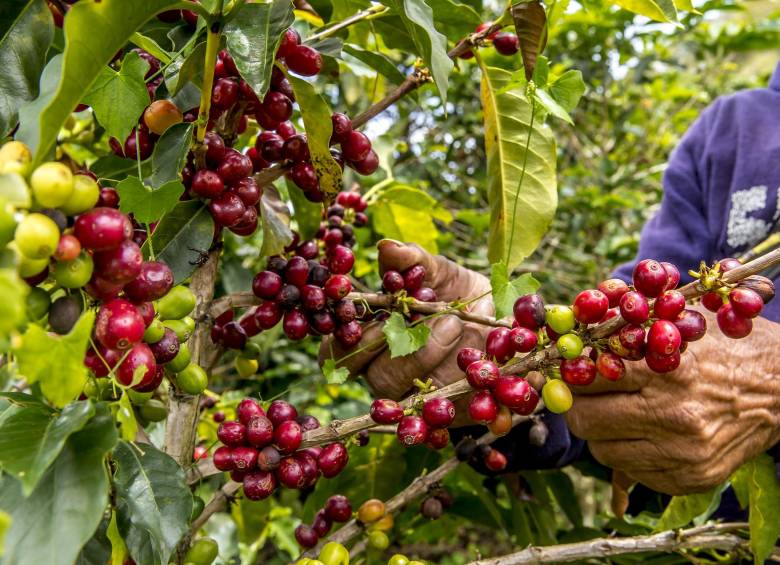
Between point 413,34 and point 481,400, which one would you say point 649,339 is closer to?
point 481,400

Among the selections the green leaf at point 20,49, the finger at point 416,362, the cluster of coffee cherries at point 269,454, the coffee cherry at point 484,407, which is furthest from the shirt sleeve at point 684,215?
the green leaf at point 20,49

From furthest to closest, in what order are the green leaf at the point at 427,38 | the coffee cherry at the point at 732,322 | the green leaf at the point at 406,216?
the green leaf at the point at 406,216 → the coffee cherry at the point at 732,322 → the green leaf at the point at 427,38

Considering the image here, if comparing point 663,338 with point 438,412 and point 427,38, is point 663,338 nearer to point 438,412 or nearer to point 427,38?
point 438,412

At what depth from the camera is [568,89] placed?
3.16 feet

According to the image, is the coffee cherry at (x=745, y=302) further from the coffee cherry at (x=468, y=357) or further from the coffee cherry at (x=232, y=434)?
the coffee cherry at (x=232, y=434)

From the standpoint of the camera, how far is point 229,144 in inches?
37.9

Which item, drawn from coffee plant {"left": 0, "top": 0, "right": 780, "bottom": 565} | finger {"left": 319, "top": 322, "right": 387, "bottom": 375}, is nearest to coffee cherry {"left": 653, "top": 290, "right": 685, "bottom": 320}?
coffee plant {"left": 0, "top": 0, "right": 780, "bottom": 565}

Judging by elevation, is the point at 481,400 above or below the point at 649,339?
below

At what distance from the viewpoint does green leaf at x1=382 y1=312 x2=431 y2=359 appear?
1.01m

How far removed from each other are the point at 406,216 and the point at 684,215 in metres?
1.00

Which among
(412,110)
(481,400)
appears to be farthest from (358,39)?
(412,110)

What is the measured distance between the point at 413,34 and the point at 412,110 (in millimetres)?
2554

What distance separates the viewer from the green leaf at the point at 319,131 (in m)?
0.87

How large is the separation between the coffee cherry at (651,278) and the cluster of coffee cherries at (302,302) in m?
0.43
